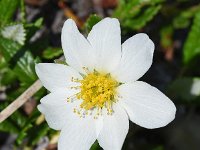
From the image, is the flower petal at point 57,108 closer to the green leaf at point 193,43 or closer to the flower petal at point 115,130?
the flower petal at point 115,130

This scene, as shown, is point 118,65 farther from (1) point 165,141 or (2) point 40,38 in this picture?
(1) point 165,141

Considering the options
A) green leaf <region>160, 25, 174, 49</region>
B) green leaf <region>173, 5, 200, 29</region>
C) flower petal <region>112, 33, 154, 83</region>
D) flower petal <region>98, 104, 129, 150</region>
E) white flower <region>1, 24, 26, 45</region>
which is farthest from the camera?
green leaf <region>160, 25, 174, 49</region>

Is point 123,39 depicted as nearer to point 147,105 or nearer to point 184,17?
point 184,17

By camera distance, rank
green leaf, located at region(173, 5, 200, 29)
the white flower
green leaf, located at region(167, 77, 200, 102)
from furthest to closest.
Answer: green leaf, located at region(173, 5, 200, 29) < green leaf, located at region(167, 77, 200, 102) < the white flower

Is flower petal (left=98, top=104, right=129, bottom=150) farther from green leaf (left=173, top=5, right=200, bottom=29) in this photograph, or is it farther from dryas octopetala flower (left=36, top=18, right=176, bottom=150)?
green leaf (left=173, top=5, right=200, bottom=29)

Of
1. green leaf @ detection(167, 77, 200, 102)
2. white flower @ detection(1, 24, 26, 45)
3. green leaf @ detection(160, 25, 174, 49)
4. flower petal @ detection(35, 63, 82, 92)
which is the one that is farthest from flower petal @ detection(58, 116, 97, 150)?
green leaf @ detection(160, 25, 174, 49)

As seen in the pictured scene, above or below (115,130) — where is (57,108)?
above

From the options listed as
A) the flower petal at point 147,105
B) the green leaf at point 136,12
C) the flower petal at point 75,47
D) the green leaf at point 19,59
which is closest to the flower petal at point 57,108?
the flower petal at point 75,47

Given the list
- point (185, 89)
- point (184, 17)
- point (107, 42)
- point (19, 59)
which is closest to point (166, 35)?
point (184, 17)
